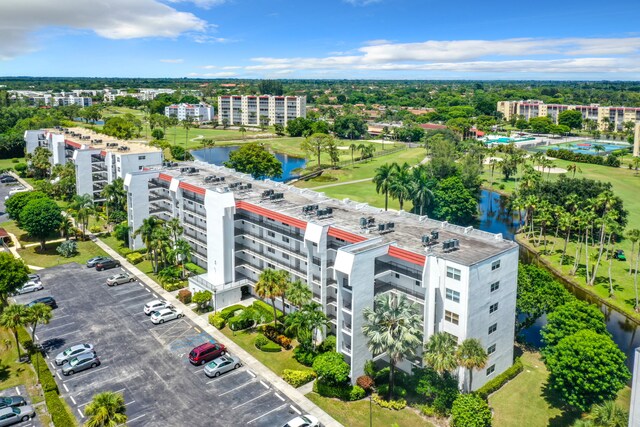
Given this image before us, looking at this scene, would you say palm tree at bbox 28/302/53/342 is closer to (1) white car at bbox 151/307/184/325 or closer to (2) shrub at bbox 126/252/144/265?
(1) white car at bbox 151/307/184/325

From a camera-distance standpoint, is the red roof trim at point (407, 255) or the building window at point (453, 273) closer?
the building window at point (453, 273)

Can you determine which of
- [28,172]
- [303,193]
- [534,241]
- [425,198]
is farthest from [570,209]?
[28,172]

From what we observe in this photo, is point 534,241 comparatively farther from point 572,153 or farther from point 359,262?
point 572,153

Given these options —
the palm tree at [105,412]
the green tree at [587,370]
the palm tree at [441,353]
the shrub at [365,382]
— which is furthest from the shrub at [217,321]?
the green tree at [587,370]

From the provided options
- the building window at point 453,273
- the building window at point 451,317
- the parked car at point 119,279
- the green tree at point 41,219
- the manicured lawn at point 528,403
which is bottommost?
the manicured lawn at point 528,403

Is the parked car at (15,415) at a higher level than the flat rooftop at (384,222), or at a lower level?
lower

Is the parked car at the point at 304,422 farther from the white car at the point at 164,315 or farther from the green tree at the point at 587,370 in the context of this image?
the white car at the point at 164,315
